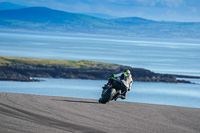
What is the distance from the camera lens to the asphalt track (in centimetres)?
1055

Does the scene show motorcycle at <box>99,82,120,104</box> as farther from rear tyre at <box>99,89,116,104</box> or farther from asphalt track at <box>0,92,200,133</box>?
asphalt track at <box>0,92,200,133</box>

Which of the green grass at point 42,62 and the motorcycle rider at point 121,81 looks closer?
the motorcycle rider at point 121,81

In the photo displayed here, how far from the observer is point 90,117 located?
40.7 ft

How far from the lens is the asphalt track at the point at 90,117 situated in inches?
415

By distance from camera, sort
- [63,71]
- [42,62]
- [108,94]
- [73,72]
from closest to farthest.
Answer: [108,94] < [63,71] < [73,72] < [42,62]

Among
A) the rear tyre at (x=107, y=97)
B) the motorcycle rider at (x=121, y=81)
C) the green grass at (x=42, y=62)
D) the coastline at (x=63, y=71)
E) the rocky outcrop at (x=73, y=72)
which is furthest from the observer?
the green grass at (x=42, y=62)

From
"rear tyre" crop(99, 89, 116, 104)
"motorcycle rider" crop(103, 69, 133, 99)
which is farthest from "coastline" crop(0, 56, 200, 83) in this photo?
"rear tyre" crop(99, 89, 116, 104)

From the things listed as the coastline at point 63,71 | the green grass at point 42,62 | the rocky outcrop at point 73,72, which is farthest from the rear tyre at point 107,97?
the green grass at point 42,62

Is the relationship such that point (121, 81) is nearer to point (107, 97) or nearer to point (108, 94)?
point (108, 94)

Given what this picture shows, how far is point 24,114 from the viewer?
11.9 m

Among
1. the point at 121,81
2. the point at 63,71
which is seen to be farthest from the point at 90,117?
the point at 63,71

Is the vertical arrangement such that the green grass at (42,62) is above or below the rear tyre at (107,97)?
above

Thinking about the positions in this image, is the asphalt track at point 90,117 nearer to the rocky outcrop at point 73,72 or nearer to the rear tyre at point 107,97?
the rear tyre at point 107,97

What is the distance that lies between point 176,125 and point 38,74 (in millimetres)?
68294
